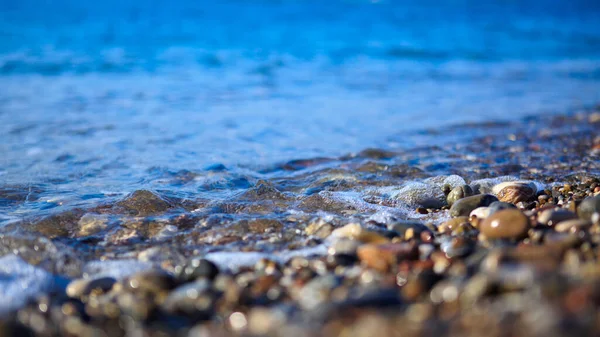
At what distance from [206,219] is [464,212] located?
138 centimetres

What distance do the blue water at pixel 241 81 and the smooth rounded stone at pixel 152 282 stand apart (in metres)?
1.61

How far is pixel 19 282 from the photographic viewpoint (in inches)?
93.1

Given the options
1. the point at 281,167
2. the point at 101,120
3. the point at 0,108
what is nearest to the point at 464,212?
the point at 281,167

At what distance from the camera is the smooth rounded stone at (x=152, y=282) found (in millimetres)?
2205

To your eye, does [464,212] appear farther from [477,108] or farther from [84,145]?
[477,108]

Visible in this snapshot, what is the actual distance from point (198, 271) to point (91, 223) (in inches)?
44.7

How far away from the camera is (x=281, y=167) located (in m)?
4.75

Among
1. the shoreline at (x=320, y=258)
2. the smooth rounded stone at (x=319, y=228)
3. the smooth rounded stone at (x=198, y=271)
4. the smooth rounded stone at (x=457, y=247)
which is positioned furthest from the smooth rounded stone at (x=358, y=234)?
the smooth rounded stone at (x=198, y=271)

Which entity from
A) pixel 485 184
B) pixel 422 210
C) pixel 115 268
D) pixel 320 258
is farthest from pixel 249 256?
pixel 485 184

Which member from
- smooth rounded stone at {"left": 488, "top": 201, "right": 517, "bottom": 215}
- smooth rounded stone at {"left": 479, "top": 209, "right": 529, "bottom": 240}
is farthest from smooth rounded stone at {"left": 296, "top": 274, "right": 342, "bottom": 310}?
smooth rounded stone at {"left": 488, "top": 201, "right": 517, "bottom": 215}

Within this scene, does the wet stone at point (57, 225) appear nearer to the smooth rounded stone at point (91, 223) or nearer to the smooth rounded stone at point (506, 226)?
the smooth rounded stone at point (91, 223)

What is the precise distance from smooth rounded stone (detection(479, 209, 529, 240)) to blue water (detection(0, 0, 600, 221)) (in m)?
2.43

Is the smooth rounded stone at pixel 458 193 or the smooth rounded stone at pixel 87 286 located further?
the smooth rounded stone at pixel 458 193

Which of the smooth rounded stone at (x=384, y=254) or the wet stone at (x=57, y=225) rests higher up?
the wet stone at (x=57, y=225)
